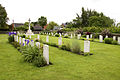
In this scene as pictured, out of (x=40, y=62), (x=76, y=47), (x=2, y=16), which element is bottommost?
(x=40, y=62)

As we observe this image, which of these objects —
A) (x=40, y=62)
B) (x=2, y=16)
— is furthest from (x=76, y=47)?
(x=2, y=16)

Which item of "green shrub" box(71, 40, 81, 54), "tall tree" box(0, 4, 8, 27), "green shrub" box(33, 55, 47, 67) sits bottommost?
"green shrub" box(33, 55, 47, 67)

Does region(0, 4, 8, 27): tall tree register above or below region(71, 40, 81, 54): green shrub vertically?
above

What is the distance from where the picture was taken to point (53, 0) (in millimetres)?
14023

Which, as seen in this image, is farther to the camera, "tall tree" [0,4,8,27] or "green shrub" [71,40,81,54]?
"tall tree" [0,4,8,27]

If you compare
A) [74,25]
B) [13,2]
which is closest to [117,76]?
[13,2]

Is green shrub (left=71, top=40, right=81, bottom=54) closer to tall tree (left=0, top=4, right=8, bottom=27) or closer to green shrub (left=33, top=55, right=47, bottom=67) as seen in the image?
green shrub (left=33, top=55, right=47, bottom=67)

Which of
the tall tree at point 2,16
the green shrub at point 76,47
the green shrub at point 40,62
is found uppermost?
the tall tree at point 2,16

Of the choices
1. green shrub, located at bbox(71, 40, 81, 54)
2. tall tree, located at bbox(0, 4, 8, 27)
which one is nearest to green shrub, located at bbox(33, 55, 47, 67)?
green shrub, located at bbox(71, 40, 81, 54)

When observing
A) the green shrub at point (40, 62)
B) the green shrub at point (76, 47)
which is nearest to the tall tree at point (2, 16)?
the green shrub at point (76, 47)

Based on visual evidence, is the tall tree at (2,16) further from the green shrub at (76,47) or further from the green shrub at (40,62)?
the green shrub at (40,62)

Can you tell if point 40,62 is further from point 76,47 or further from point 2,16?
point 2,16

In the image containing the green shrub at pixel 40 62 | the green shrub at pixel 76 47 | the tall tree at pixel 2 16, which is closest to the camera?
the green shrub at pixel 40 62

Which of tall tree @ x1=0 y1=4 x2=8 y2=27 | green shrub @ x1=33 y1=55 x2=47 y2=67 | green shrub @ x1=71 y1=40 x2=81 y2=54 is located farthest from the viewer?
tall tree @ x1=0 y1=4 x2=8 y2=27
